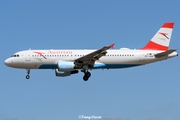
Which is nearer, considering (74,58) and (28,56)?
(28,56)

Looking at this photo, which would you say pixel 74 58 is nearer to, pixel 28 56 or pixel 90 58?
pixel 90 58

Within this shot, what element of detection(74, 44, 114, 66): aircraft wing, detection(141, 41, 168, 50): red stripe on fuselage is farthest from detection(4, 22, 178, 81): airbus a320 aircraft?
detection(141, 41, 168, 50): red stripe on fuselage

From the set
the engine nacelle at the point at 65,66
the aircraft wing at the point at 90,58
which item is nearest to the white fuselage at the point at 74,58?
the aircraft wing at the point at 90,58

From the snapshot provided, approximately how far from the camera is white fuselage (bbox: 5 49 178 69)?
158ft

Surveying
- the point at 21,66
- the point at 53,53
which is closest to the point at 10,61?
the point at 21,66

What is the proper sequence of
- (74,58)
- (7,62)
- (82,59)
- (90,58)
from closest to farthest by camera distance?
(82,59)
(90,58)
(74,58)
(7,62)

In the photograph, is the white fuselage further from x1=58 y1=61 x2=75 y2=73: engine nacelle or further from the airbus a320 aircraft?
x1=58 y1=61 x2=75 y2=73: engine nacelle

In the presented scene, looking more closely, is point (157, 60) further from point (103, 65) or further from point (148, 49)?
point (103, 65)

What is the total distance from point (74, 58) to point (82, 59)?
1.84 m

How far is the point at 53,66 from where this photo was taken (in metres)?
48.3

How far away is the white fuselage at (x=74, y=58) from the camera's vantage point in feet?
158

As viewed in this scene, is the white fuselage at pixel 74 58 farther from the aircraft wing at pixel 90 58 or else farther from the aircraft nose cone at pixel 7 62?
the aircraft wing at pixel 90 58

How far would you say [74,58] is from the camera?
48938 mm

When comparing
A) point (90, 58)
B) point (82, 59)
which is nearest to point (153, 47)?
point (90, 58)
